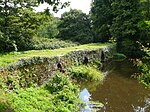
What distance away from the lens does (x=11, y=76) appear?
13.5 m

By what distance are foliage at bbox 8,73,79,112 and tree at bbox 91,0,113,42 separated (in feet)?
92.7

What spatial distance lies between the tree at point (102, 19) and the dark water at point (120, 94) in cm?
2038

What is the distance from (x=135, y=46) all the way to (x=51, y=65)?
21.8 meters

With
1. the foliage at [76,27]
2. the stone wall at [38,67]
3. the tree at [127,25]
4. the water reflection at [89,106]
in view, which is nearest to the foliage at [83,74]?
the stone wall at [38,67]

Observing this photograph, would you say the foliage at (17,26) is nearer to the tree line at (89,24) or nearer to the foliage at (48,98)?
the tree line at (89,24)

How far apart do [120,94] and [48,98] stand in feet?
19.0

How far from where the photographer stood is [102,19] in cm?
4456

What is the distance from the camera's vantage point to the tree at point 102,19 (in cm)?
4378

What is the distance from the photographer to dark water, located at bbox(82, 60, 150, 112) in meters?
15.1

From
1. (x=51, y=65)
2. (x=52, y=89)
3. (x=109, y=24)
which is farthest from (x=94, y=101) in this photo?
(x=109, y=24)

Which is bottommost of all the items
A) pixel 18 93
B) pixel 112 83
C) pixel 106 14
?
pixel 112 83

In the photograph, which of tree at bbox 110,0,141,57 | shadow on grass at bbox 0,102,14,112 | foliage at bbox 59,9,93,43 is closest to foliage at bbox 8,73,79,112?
shadow on grass at bbox 0,102,14,112

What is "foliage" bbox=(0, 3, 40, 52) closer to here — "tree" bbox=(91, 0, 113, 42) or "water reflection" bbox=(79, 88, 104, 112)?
"water reflection" bbox=(79, 88, 104, 112)

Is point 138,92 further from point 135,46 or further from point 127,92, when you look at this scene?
point 135,46
